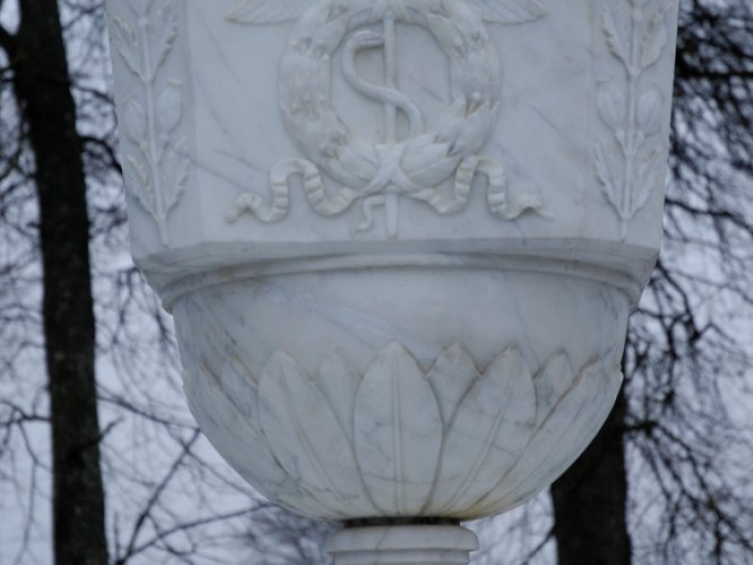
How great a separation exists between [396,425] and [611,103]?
0.65m

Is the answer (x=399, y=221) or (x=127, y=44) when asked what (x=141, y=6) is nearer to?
(x=127, y=44)

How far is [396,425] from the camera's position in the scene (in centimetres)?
305

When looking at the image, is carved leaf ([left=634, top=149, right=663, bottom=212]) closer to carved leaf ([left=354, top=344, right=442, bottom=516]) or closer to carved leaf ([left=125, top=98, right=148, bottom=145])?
carved leaf ([left=354, top=344, right=442, bottom=516])

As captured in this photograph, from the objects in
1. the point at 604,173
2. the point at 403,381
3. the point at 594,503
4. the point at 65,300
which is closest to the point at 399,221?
the point at 403,381

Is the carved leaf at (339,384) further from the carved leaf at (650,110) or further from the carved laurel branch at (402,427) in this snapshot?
the carved leaf at (650,110)

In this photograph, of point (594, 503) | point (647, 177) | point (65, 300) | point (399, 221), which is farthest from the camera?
point (594, 503)

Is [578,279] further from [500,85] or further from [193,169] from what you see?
[193,169]

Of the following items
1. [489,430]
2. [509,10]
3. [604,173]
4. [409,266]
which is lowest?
[489,430]

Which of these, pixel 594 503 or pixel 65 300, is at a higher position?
pixel 65 300

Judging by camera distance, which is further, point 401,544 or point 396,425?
point 401,544

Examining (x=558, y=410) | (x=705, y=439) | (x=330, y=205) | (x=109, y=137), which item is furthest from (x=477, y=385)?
(x=109, y=137)

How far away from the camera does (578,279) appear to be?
10.4ft

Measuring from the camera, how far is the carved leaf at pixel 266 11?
3.03 metres

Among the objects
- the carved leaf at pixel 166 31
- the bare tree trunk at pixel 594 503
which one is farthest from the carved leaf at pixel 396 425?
the bare tree trunk at pixel 594 503
